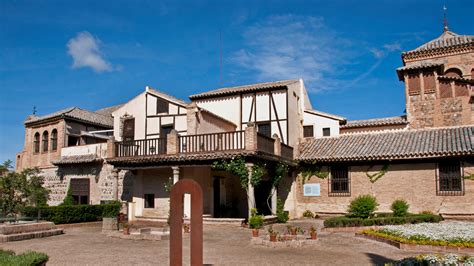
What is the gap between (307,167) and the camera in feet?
79.6

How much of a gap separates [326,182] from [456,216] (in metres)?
6.70

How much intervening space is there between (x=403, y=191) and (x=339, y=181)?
3401 mm

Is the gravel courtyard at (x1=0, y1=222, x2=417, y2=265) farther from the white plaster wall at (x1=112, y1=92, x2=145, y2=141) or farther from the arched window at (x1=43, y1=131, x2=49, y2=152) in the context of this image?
the arched window at (x1=43, y1=131, x2=49, y2=152)

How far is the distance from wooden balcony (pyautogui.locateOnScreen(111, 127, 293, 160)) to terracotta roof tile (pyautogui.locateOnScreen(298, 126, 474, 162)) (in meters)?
2.39

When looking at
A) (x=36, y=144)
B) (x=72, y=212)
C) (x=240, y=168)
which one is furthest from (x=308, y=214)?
(x=36, y=144)

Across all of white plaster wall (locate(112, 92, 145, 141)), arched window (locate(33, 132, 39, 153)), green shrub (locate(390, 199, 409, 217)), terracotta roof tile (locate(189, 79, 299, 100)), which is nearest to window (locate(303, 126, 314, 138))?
terracotta roof tile (locate(189, 79, 299, 100))

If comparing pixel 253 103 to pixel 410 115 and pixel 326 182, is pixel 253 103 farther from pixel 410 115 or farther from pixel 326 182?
pixel 410 115

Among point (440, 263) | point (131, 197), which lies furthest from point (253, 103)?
point (440, 263)

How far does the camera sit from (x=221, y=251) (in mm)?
12539

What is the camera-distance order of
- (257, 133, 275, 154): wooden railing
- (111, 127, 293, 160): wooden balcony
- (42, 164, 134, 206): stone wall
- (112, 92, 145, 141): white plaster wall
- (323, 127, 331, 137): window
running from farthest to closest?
(323, 127, 331, 137): window < (42, 164, 134, 206): stone wall < (112, 92, 145, 141): white plaster wall < (257, 133, 275, 154): wooden railing < (111, 127, 293, 160): wooden balcony

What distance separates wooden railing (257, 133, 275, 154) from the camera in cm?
1955

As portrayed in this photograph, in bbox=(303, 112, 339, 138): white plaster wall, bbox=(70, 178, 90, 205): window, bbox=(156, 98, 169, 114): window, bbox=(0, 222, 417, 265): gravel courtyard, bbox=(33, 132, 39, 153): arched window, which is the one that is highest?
bbox=(156, 98, 169, 114): window

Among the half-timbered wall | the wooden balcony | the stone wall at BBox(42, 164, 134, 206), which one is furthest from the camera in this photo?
the stone wall at BBox(42, 164, 134, 206)

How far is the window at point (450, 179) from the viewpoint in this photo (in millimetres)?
20472
